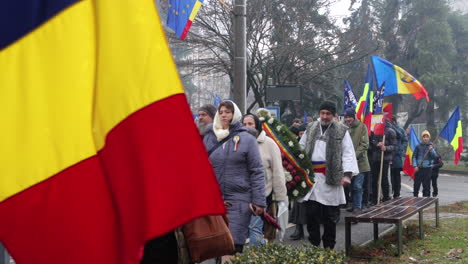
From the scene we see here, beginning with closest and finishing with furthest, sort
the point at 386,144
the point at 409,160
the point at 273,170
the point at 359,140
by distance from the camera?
the point at 273,170, the point at 359,140, the point at 386,144, the point at 409,160

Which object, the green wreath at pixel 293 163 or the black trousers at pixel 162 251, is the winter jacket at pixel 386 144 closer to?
the green wreath at pixel 293 163

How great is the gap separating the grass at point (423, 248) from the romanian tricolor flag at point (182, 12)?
4.57 meters

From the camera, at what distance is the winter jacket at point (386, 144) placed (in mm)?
14008

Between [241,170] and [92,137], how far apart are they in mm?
4136

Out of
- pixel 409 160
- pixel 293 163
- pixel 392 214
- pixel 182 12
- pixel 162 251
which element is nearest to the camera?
pixel 162 251

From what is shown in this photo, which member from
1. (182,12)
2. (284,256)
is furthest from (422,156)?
(284,256)

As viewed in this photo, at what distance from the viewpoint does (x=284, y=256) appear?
4707 millimetres

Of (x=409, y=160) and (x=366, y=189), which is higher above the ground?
(x=409, y=160)

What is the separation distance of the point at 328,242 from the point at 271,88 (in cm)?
848

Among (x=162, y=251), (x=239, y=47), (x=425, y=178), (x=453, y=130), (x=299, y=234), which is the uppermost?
(x=239, y=47)

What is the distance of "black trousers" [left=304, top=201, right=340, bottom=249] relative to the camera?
26.2ft

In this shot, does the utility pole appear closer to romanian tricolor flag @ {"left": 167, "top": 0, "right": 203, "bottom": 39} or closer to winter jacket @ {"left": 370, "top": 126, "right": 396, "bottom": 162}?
romanian tricolor flag @ {"left": 167, "top": 0, "right": 203, "bottom": 39}

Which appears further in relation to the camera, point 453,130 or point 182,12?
point 453,130

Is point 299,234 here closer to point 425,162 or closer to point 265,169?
point 265,169
